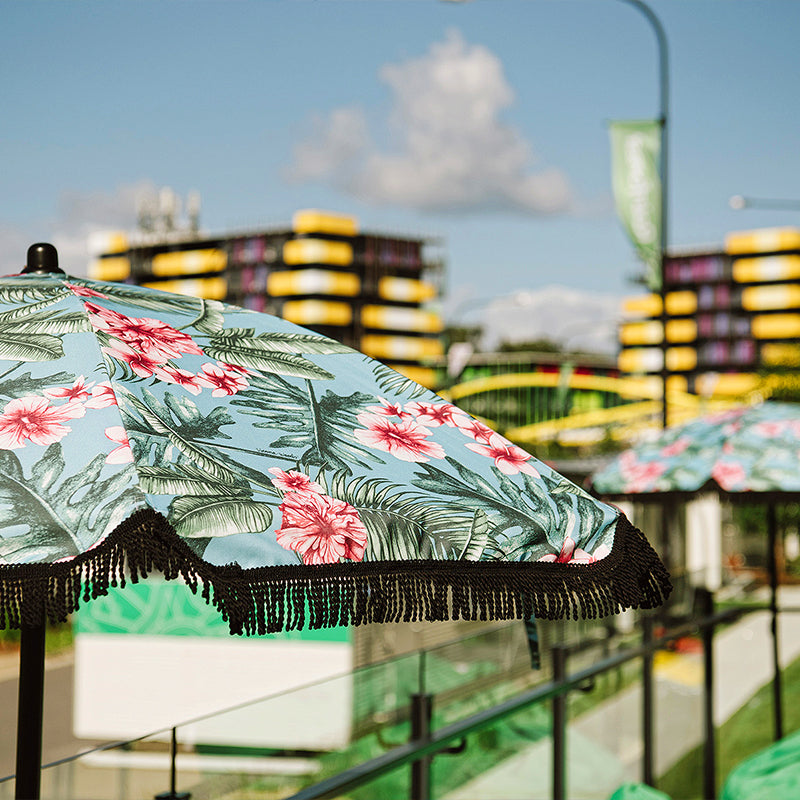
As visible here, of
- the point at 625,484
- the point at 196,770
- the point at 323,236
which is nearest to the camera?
the point at 196,770

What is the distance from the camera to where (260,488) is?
1844mm

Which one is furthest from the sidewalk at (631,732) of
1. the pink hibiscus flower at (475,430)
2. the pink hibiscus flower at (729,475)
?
the pink hibiscus flower at (475,430)

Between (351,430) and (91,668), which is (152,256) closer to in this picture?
(91,668)

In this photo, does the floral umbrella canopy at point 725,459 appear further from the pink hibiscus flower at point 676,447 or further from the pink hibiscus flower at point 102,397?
the pink hibiscus flower at point 102,397

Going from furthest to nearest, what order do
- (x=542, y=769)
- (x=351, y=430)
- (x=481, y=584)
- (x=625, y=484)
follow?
(x=625, y=484) < (x=542, y=769) < (x=351, y=430) < (x=481, y=584)

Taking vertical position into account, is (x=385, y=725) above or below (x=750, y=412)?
below

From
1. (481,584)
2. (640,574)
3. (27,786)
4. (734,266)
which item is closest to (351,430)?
(481,584)

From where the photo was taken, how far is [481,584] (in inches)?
78.5

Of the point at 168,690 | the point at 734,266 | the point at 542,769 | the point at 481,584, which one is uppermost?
the point at 734,266

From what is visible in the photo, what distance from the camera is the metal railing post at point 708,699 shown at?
297 inches

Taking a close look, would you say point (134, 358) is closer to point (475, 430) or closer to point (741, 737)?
point (475, 430)

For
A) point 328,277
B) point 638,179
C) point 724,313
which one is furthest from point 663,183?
point 724,313

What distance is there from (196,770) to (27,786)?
0.90m

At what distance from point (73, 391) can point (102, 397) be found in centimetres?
6
